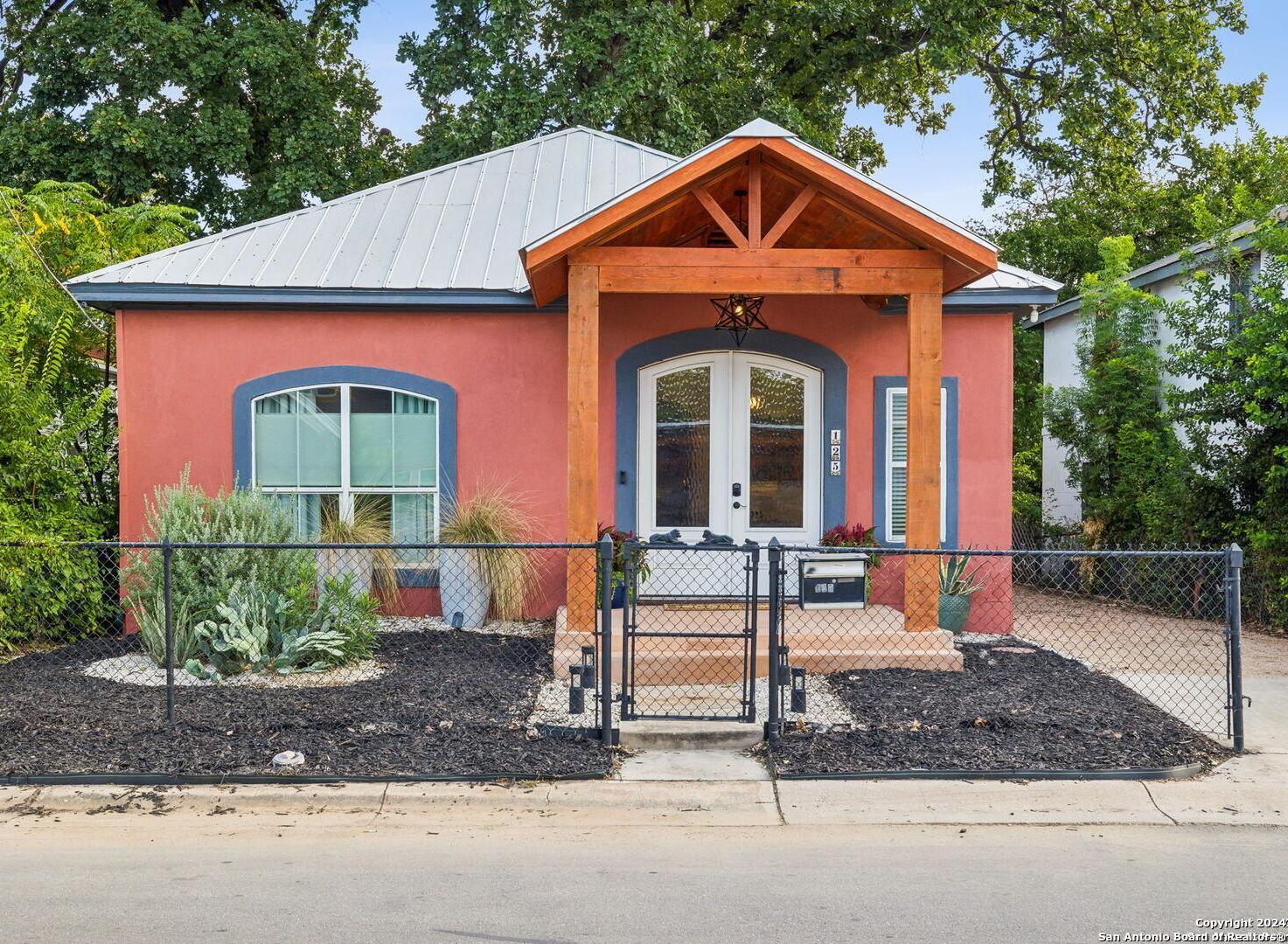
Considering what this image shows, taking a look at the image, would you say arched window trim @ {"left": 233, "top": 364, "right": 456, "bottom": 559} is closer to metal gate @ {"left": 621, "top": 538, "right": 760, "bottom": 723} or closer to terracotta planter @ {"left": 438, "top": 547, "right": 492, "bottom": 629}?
terracotta planter @ {"left": 438, "top": 547, "right": 492, "bottom": 629}

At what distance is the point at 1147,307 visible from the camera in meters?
14.0

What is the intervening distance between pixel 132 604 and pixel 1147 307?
1210 cm

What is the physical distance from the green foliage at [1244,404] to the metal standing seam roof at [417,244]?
2776 mm

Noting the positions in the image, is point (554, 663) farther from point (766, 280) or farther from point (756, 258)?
point (756, 258)

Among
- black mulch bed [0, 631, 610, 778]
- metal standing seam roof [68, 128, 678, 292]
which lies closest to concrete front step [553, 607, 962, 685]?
black mulch bed [0, 631, 610, 778]

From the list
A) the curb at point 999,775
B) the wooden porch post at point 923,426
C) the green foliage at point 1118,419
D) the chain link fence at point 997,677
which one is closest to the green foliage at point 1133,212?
the green foliage at point 1118,419

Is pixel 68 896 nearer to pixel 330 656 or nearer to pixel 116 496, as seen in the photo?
pixel 330 656

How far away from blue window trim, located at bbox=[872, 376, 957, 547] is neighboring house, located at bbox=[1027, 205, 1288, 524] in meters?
5.95

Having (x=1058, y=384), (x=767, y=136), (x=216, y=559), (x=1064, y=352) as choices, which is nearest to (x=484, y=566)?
(x=216, y=559)

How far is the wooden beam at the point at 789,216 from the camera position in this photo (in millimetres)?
8070

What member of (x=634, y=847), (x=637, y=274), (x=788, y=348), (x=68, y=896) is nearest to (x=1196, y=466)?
(x=788, y=348)

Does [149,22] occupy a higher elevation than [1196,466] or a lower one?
higher

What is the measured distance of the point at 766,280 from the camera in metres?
8.17

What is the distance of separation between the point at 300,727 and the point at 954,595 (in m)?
5.85
